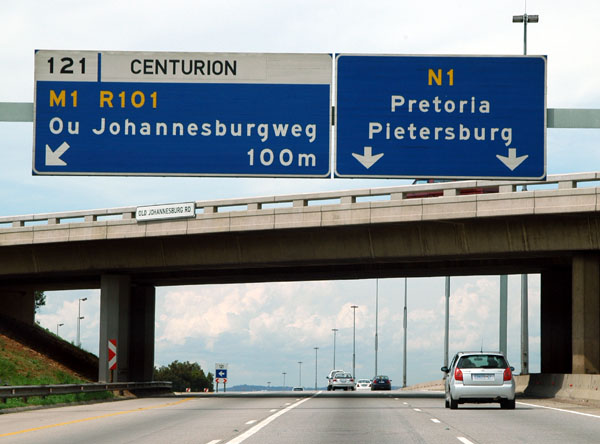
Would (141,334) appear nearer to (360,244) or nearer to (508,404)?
(360,244)

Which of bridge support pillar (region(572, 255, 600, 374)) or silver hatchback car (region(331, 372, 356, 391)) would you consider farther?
silver hatchback car (region(331, 372, 356, 391))

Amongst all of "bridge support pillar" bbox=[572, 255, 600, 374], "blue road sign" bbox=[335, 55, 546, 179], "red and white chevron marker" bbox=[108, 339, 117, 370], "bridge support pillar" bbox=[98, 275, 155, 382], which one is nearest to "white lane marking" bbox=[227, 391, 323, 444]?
"blue road sign" bbox=[335, 55, 546, 179]

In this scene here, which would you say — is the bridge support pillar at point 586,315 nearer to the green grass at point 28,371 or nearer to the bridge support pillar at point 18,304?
the green grass at point 28,371

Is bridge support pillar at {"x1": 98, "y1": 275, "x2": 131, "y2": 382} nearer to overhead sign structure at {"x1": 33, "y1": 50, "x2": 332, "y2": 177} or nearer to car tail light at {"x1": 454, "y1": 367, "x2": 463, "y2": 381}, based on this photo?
car tail light at {"x1": 454, "y1": 367, "x2": 463, "y2": 381}

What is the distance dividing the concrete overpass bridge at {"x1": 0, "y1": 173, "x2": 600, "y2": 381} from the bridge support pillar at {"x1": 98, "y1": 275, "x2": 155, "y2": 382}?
0.28 feet

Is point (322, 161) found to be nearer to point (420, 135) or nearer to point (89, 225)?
point (420, 135)

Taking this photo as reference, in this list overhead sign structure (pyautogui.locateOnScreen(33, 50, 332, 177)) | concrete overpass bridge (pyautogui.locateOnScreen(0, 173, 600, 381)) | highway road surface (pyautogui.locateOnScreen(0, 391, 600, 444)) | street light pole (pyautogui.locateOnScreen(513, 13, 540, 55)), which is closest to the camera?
highway road surface (pyautogui.locateOnScreen(0, 391, 600, 444))

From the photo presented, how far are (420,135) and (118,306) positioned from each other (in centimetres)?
3348

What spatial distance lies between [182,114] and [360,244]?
80.2 feet

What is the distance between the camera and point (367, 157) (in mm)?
18453

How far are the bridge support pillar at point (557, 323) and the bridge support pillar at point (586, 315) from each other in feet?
25.2

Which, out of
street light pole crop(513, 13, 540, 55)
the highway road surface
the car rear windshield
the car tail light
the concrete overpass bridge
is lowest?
the highway road surface

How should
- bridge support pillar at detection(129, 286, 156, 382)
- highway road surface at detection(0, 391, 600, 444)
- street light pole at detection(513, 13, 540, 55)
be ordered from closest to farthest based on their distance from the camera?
highway road surface at detection(0, 391, 600, 444)
street light pole at detection(513, 13, 540, 55)
bridge support pillar at detection(129, 286, 156, 382)

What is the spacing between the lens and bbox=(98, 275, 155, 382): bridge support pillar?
161 feet
